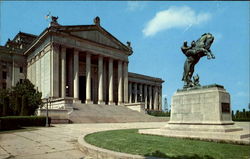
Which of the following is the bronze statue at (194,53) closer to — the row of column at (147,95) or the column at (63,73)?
the column at (63,73)

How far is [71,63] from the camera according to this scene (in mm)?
44812

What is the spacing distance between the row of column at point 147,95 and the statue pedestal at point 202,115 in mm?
53375

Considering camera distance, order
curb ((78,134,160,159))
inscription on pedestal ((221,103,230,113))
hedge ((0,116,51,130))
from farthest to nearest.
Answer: hedge ((0,116,51,130)) → inscription on pedestal ((221,103,230,113)) → curb ((78,134,160,159))

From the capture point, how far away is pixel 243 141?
916 centimetres

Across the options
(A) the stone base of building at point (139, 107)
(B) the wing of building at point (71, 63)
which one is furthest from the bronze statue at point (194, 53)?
(A) the stone base of building at point (139, 107)

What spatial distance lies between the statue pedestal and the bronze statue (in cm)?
86

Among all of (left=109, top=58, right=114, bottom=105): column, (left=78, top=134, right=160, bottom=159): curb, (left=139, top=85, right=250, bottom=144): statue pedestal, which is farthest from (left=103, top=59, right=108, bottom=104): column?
(left=78, top=134, right=160, bottom=159): curb

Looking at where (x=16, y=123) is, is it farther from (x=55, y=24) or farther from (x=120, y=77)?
(x=120, y=77)

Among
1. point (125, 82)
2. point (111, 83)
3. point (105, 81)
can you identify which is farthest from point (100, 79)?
point (125, 82)

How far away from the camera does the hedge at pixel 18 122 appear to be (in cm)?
1917

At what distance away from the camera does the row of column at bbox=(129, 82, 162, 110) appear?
68625 millimetres

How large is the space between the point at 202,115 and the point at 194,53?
3796mm

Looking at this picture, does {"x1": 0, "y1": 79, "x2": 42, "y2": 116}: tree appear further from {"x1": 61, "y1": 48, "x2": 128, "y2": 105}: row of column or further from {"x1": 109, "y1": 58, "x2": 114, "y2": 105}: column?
{"x1": 109, "y1": 58, "x2": 114, "y2": 105}: column

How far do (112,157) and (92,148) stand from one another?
1.24 metres
